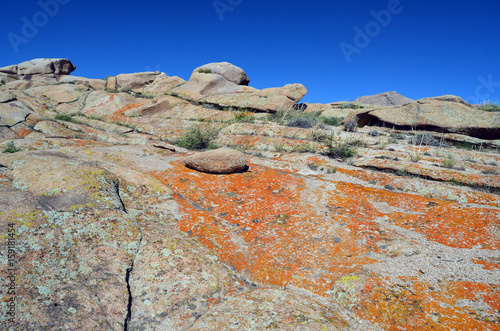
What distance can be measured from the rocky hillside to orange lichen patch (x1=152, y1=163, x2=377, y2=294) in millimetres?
23

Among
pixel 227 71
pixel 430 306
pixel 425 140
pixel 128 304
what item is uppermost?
pixel 227 71

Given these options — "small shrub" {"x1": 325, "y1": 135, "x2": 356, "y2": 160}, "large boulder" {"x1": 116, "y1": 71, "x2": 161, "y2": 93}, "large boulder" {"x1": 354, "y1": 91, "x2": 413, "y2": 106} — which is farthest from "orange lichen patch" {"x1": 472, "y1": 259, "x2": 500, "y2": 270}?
"large boulder" {"x1": 354, "y1": 91, "x2": 413, "y2": 106}

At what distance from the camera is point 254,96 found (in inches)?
675

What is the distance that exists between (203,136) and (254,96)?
801 cm

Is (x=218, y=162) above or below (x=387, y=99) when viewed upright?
below

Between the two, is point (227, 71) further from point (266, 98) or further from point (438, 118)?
point (438, 118)

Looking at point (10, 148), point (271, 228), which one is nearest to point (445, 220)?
point (271, 228)

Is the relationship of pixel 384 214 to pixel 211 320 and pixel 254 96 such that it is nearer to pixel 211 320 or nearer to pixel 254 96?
pixel 211 320

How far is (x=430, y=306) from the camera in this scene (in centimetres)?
310

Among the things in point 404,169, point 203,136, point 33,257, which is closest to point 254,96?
point 203,136

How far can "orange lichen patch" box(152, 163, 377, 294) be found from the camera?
3.86 meters

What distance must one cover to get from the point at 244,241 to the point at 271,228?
58cm

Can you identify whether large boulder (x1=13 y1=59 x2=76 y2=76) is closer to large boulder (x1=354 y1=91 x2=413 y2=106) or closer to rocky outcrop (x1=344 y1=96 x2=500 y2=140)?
rocky outcrop (x1=344 y1=96 x2=500 y2=140)

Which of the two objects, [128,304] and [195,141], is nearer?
[128,304]
